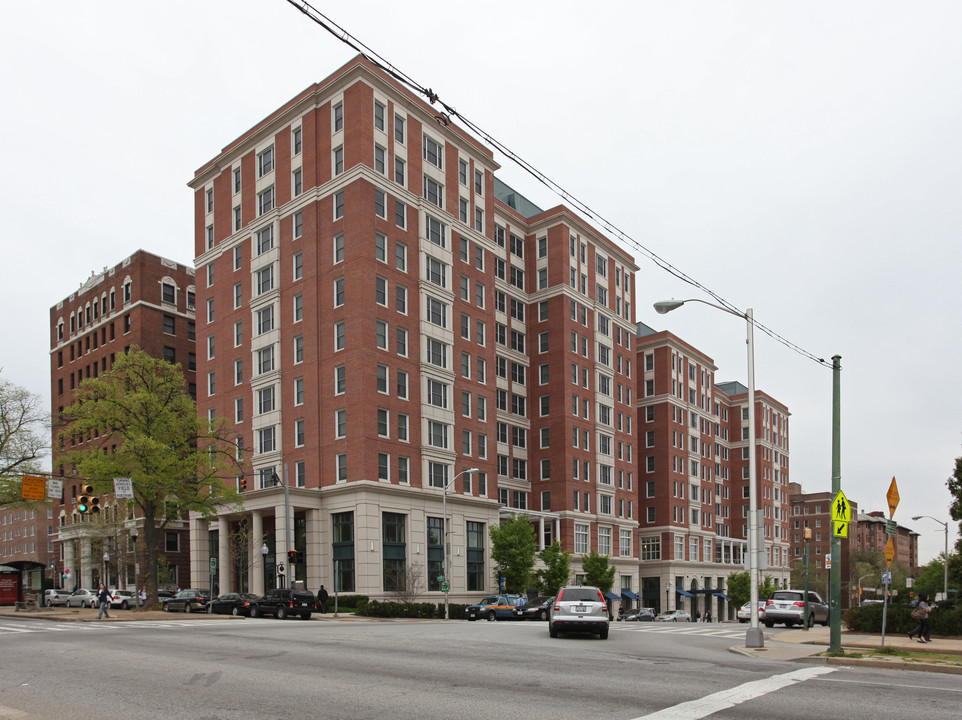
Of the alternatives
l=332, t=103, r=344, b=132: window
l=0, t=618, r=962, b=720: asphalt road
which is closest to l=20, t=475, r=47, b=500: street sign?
l=0, t=618, r=962, b=720: asphalt road

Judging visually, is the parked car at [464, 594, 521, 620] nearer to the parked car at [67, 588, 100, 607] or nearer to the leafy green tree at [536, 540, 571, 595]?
the leafy green tree at [536, 540, 571, 595]

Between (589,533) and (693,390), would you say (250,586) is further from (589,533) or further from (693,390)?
(693,390)

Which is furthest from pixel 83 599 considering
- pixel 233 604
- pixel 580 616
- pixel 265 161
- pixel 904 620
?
pixel 904 620

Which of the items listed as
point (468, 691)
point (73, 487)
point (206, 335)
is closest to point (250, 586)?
point (206, 335)

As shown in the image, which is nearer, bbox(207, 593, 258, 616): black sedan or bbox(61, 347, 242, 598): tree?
bbox(61, 347, 242, 598): tree

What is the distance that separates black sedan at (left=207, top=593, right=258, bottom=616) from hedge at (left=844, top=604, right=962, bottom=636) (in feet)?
103

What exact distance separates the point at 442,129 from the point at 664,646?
160 feet

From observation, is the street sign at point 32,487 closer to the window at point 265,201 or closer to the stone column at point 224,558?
the stone column at point 224,558

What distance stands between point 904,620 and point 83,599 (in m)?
57.5

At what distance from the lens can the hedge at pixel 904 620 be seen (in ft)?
92.8

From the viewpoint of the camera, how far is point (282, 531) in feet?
185

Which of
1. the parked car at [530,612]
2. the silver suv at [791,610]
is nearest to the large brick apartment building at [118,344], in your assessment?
the parked car at [530,612]

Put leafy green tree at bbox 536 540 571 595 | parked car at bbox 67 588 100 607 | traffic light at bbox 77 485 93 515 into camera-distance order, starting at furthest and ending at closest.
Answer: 1. leafy green tree at bbox 536 540 571 595
2. parked car at bbox 67 588 100 607
3. traffic light at bbox 77 485 93 515

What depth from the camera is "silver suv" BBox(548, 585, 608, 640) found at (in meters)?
25.7
